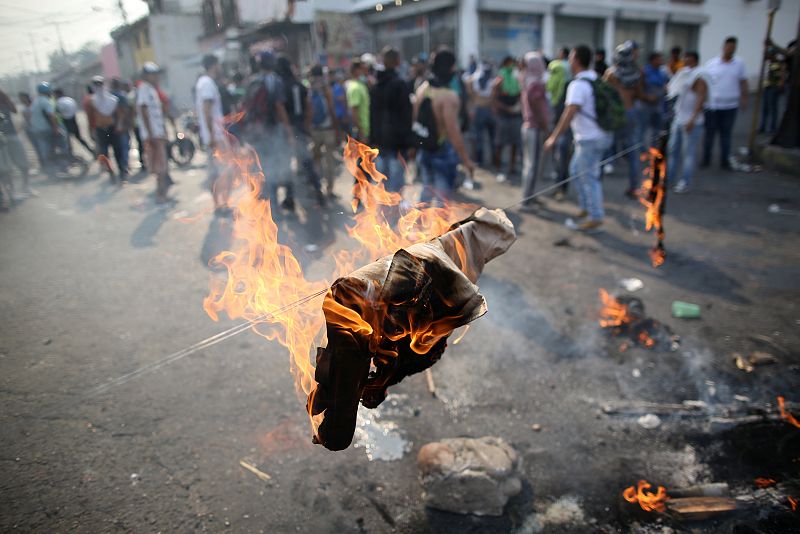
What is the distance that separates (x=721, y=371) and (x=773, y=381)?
1.08 ft

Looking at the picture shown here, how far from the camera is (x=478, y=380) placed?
3711 millimetres

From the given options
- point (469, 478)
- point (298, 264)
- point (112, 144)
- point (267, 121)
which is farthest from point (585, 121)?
point (112, 144)

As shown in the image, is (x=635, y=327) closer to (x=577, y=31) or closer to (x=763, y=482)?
(x=763, y=482)

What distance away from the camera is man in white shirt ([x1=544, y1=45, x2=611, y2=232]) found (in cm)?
577

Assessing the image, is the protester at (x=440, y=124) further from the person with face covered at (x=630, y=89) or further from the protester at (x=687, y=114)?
the protester at (x=687, y=114)

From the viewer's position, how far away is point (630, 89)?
23.3ft

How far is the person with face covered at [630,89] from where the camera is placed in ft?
22.4

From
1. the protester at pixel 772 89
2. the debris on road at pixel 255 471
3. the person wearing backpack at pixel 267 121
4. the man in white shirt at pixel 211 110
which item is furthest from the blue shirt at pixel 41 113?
the protester at pixel 772 89

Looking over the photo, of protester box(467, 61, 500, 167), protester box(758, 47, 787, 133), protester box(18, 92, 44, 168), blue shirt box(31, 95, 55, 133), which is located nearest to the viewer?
protester box(18, 92, 44, 168)

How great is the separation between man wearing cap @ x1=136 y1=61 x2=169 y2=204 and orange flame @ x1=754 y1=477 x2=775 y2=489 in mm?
8663

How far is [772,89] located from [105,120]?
48.3ft

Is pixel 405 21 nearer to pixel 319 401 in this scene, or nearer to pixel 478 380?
pixel 478 380

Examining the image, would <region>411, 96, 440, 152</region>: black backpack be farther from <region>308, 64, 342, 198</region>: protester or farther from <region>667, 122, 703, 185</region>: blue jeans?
<region>667, 122, 703, 185</region>: blue jeans

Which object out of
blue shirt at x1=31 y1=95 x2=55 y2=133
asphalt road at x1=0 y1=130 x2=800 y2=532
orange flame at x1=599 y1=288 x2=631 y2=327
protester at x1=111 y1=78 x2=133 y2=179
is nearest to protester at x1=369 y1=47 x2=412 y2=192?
asphalt road at x1=0 y1=130 x2=800 y2=532
